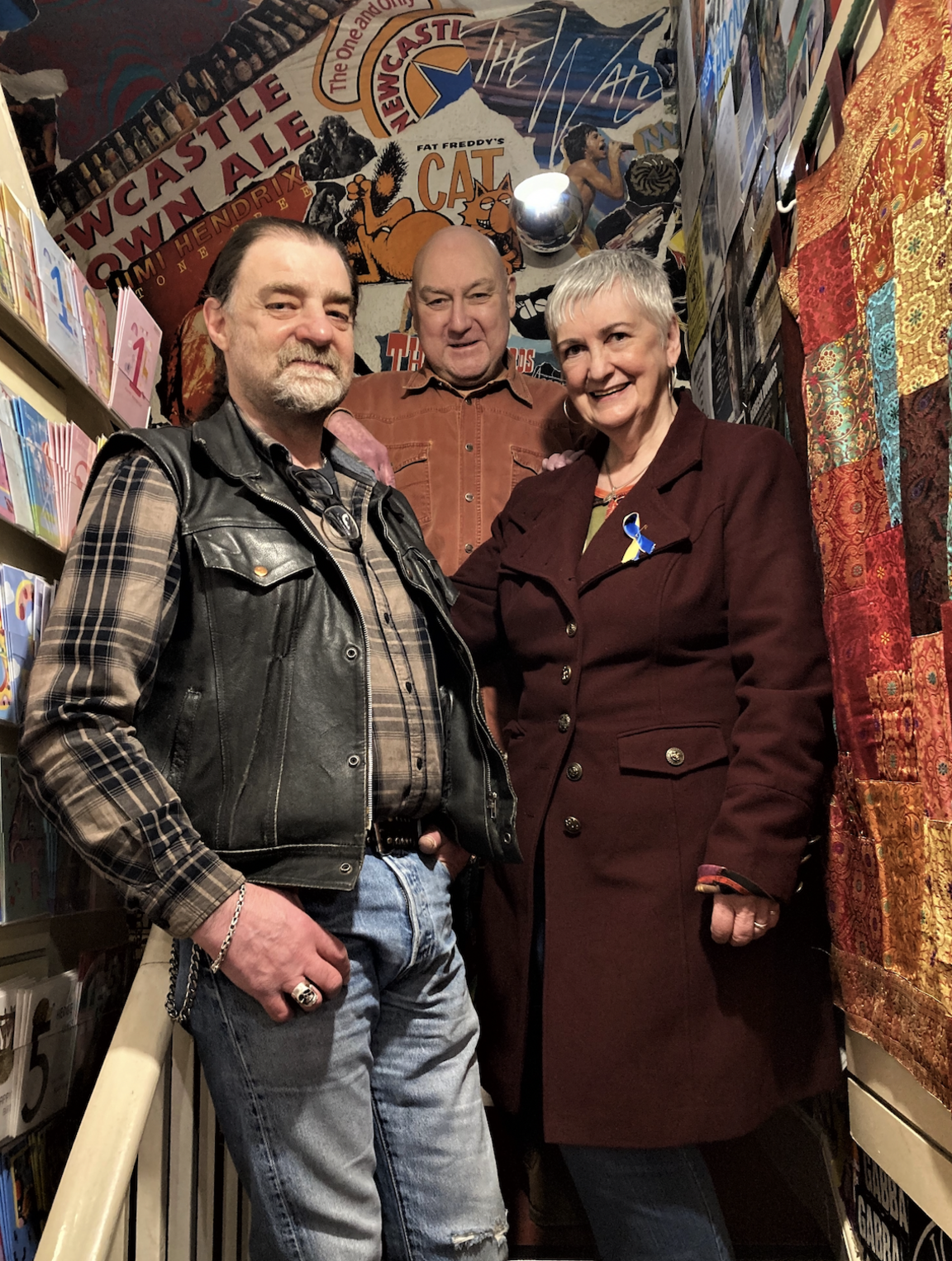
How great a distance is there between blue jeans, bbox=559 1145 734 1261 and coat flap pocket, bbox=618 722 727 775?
0.56 metres

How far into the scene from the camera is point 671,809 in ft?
5.04

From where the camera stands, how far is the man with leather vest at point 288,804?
125cm

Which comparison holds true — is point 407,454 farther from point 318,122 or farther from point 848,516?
point 318,122

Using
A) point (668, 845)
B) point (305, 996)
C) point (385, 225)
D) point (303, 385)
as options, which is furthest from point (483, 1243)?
point (385, 225)

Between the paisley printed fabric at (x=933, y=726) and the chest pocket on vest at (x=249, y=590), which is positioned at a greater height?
the chest pocket on vest at (x=249, y=590)

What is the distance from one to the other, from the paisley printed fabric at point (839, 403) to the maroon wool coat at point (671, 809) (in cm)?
14

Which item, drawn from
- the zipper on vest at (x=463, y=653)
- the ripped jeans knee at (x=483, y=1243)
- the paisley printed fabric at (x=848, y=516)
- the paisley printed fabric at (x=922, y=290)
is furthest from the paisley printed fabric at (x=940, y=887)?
the ripped jeans knee at (x=483, y=1243)

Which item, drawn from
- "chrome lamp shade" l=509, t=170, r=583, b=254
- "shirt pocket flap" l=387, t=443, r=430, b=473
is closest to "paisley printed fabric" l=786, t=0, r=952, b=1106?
"shirt pocket flap" l=387, t=443, r=430, b=473

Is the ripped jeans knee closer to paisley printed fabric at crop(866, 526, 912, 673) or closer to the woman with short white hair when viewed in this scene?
the woman with short white hair

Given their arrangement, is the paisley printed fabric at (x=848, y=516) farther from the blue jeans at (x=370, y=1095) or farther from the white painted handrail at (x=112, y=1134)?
the white painted handrail at (x=112, y=1134)

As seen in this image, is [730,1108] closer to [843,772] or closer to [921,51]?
[843,772]

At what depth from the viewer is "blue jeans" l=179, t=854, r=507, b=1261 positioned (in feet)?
4.27

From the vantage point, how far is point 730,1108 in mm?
1437

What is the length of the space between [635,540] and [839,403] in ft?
1.25
